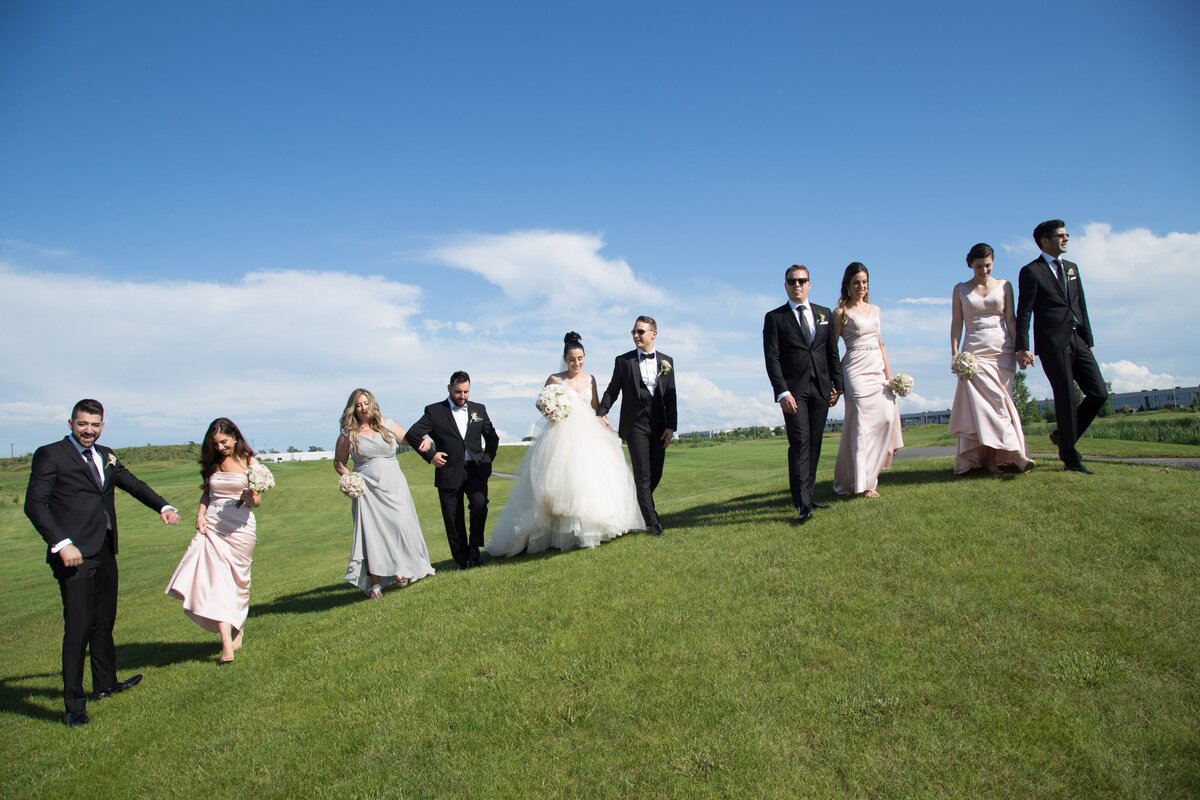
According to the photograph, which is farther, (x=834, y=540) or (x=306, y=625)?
(x=306, y=625)

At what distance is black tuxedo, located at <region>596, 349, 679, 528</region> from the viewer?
10438mm

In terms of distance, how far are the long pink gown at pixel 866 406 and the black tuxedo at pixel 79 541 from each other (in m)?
9.23

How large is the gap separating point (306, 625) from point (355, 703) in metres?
3.41

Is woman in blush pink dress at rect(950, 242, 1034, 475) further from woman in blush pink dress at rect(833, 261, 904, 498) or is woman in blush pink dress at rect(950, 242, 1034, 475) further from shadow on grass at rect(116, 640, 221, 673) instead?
shadow on grass at rect(116, 640, 221, 673)

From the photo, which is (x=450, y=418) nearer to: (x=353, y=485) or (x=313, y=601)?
(x=353, y=485)

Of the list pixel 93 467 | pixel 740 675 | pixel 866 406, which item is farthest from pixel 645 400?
pixel 93 467

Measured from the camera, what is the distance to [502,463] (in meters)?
50.0

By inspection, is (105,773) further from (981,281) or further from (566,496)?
(981,281)

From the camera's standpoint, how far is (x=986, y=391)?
34.0ft

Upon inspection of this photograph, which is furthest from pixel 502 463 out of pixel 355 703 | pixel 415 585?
pixel 355 703

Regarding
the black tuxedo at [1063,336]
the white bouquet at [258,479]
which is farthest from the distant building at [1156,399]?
the white bouquet at [258,479]

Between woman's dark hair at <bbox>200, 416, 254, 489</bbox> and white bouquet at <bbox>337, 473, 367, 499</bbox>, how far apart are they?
1387mm

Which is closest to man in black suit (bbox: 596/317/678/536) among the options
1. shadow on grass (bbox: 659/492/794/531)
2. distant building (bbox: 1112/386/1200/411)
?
shadow on grass (bbox: 659/492/794/531)

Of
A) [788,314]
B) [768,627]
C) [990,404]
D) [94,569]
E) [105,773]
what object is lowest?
[105,773]
